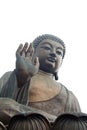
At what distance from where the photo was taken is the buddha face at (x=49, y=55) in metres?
7.45

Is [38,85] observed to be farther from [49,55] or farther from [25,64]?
[25,64]

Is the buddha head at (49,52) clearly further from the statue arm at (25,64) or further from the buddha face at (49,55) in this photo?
the statue arm at (25,64)

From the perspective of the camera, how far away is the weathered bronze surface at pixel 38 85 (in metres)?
6.09

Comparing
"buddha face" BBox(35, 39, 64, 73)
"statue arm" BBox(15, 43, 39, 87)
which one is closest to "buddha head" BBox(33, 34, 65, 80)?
"buddha face" BBox(35, 39, 64, 73)

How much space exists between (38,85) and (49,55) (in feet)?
1.79

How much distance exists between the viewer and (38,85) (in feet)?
23.4

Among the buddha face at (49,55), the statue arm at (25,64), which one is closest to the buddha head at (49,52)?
the buddha face at (49,55)

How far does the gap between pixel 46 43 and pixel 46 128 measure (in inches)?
115

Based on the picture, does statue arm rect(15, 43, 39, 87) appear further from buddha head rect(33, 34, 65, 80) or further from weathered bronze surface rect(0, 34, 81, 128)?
buddha head rect(33, 34, 65, 80)

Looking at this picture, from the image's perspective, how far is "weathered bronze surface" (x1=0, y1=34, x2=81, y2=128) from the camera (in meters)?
6.09

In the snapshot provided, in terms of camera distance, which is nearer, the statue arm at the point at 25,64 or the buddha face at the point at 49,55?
the statue arm at the point at 25,64

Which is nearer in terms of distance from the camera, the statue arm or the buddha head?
the statue arm

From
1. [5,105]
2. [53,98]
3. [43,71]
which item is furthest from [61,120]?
[43,71]

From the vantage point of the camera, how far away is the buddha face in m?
7.45
